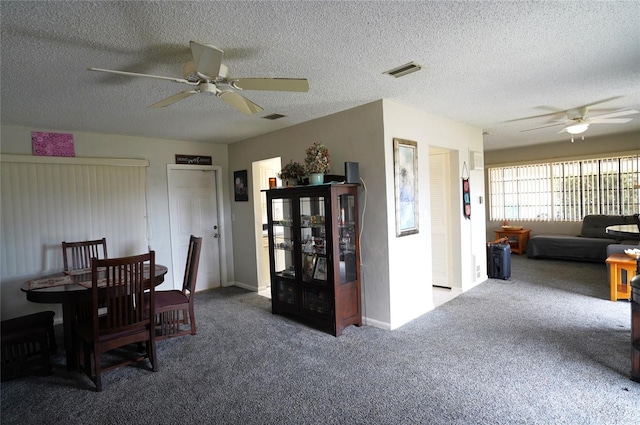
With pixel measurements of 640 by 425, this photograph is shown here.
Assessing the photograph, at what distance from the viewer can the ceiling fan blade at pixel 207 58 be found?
180 cm

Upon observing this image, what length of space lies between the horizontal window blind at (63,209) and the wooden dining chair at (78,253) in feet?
1.21

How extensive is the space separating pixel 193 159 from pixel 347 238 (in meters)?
3.06

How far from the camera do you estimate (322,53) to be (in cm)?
236

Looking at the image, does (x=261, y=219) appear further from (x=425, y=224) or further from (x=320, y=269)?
(x=425, y=224)

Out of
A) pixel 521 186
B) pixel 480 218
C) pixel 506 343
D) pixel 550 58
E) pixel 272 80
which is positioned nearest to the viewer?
pixel 272 80

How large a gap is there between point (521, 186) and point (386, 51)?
681 cm

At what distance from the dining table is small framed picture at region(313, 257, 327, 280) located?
1.54 meters

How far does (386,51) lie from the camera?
2357mm

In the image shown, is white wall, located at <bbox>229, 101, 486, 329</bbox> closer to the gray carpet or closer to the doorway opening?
the gray carpet

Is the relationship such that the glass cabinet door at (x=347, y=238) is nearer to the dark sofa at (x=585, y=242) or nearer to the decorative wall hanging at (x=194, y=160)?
the decorative wall hanging at (x=194, y=160)

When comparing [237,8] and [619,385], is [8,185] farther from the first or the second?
[619,385]

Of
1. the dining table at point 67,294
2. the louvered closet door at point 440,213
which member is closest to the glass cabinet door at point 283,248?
the dining table at point 67,294

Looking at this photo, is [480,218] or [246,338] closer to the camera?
[246,338]

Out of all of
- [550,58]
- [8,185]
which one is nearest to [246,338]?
[8,185]
